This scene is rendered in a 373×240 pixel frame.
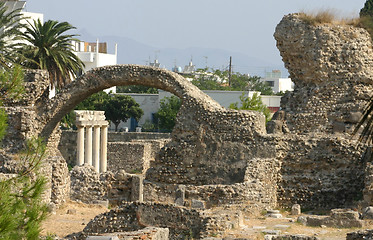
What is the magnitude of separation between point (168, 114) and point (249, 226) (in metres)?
45.0

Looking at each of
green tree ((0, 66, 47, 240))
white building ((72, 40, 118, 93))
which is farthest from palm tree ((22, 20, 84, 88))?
white building ((72, 40, 118, 93))

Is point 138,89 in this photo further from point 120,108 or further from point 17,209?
point 17,209

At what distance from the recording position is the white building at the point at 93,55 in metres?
83.9

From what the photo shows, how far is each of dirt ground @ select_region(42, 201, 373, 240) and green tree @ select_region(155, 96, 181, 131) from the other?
40.6 metres

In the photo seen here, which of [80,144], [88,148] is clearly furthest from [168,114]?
[88,148]

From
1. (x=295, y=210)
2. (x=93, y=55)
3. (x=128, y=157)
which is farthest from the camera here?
(x=93, y=55)

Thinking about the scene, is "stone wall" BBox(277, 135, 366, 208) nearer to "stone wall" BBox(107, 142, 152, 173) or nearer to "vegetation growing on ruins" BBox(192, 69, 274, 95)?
"stone wall" BBox(107, 142, 152, 173)

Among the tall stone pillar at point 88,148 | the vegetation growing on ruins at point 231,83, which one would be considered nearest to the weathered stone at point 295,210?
the tall stone pillar at point 88,148

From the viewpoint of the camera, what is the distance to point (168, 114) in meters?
64.4

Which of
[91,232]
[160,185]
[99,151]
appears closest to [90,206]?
[160,185]

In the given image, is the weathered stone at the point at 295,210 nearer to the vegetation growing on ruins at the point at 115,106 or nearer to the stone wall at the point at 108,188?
the stone wall at the point at 108,188

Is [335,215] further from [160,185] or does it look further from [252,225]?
[160,185]

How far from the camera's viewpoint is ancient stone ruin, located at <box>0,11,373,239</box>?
24172 millimetres

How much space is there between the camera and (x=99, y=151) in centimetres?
4003
